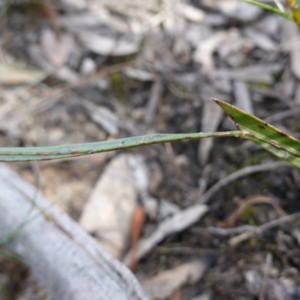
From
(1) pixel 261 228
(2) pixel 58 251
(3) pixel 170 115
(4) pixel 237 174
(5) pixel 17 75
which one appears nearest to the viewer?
(2) pixel 58 251

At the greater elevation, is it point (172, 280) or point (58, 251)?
point (58, 251)

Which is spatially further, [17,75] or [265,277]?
[17,75]

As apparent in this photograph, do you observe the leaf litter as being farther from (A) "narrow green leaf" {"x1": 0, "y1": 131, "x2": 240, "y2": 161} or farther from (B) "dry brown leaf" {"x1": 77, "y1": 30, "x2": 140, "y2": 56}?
(A) "narrow green leaf" {"x1": 0, "y1": 131, "x2": 240, "y2": 161}

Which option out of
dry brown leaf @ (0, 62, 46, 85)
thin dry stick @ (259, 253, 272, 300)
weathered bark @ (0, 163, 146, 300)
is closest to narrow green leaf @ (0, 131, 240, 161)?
weathered bark @ (0, 163, 146, 300)

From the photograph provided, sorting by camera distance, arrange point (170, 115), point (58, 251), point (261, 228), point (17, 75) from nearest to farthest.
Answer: point (58, 251), point (261, 228), point (170, 115), point (17, 75)

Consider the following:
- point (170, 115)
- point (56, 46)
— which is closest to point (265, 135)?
point (170, 115)

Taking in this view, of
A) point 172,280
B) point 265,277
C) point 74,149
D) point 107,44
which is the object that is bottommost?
point 172,280

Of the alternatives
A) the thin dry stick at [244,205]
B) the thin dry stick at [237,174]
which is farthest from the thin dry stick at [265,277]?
the thin dry stick at [237,174]

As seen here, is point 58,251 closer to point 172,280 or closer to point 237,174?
point 172,280
